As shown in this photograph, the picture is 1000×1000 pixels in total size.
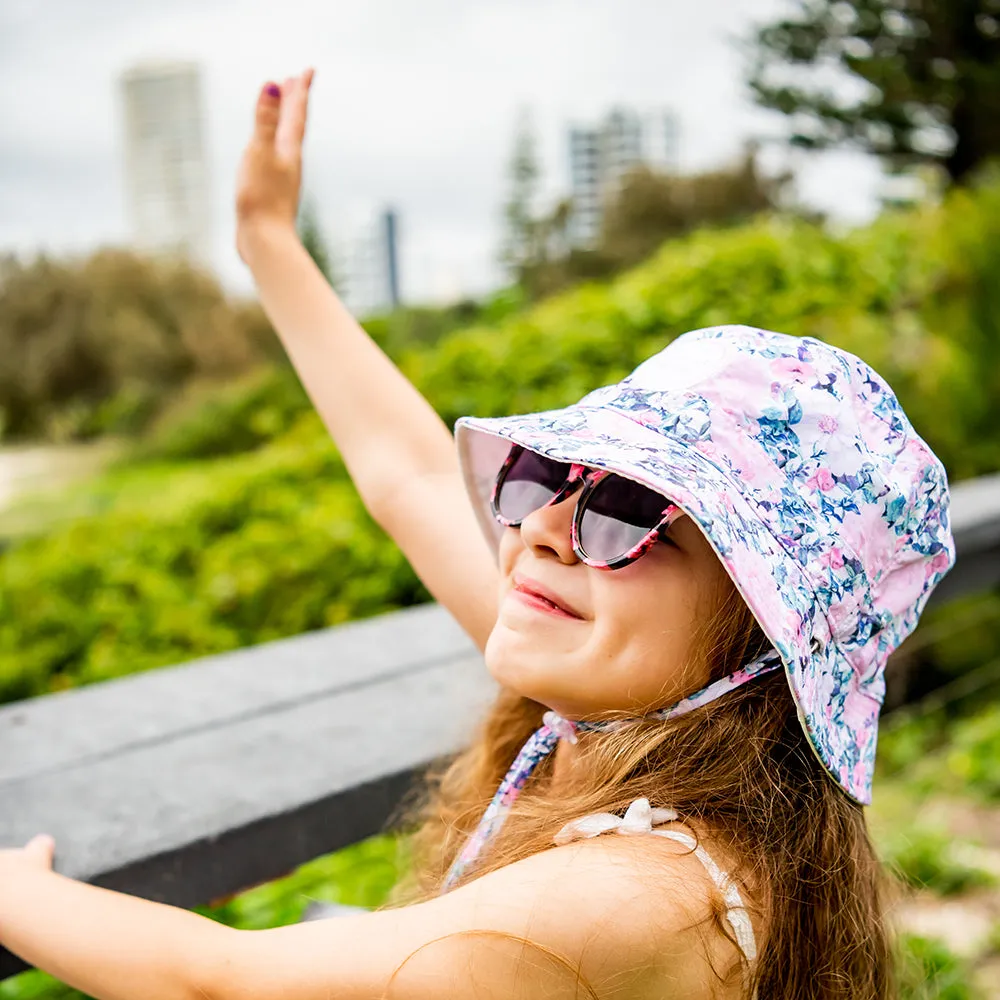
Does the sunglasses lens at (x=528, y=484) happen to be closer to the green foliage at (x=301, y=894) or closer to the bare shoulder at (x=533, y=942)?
the bare shoulder at (x=533, y=942)

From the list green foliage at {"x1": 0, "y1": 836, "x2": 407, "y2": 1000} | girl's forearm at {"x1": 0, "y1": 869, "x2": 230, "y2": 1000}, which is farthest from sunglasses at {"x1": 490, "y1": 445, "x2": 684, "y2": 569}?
green foliage at {"x1": 0, "y1": 836, "x2": 407, "y2": 1000}

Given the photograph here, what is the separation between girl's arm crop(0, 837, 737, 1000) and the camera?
0.89m

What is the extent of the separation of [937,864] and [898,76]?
484 inches

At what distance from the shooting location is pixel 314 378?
58.4 inches

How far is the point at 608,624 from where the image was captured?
3.40 ft

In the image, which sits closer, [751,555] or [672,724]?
[751,555]

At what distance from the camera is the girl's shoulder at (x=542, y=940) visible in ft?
2.92

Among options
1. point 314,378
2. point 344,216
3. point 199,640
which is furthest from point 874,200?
point 314,378

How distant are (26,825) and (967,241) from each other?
4.92 m

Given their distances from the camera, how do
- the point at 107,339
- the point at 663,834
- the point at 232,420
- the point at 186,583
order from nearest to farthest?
1. the point at 663,834
2. the point at 186,583
3. the point at 107,339
4. the point at 232,420

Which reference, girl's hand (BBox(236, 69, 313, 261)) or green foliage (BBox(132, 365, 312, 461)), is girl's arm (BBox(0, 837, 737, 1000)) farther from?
green foliage (BBox(132, 365, 312, 461))

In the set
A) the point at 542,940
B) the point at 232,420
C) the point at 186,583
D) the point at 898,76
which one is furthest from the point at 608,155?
the point at 542,940

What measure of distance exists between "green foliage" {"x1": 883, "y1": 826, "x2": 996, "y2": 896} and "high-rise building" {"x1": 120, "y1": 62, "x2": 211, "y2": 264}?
371 cm

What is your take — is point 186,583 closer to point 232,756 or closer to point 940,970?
point 232,756
